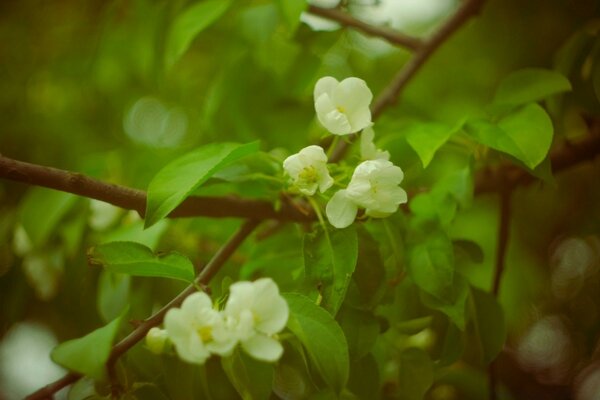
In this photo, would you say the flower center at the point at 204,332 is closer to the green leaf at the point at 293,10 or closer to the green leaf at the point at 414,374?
the green leaf at the point at 414,374

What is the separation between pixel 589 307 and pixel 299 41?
0.78m

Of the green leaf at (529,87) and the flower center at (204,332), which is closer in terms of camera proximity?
the flower center at (204,332)

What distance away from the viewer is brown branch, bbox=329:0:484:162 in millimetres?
822

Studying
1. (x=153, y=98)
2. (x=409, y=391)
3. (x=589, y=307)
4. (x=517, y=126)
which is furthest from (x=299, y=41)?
(x=589, y=307)

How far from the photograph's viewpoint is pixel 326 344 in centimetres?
45

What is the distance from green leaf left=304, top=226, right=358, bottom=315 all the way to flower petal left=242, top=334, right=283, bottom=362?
7cm

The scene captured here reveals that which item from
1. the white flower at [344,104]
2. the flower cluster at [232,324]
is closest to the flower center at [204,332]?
the flower cluster at [232,324]

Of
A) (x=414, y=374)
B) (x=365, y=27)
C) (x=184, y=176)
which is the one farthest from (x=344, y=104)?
(x=365, y=27)

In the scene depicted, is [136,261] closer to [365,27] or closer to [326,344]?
[326,344]

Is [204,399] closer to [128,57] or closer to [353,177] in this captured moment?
[353,177]

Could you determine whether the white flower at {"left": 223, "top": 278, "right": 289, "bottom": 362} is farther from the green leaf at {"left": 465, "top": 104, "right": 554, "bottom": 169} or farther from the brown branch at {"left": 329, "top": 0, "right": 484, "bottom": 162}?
the brown branch at {"left": 329, "top": 0, "right": 484, "bottom": 162}

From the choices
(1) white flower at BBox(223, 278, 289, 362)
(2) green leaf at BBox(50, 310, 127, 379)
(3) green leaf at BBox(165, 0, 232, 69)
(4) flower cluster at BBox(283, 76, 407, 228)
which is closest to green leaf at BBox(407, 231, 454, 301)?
(4) flower cluster at BBox(283, 76, 407, 228)

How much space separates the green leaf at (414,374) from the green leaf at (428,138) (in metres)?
0.22

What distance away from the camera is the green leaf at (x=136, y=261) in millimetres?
486
